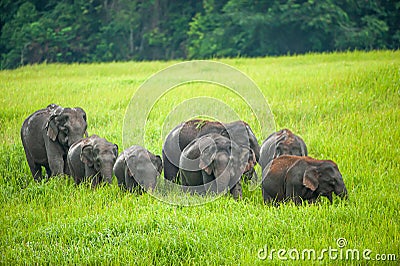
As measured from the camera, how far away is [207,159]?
8.60 m

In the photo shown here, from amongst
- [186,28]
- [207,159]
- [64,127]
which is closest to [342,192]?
[207,159]

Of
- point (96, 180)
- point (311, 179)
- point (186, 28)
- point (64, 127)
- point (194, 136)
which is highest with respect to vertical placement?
point (64, 127)

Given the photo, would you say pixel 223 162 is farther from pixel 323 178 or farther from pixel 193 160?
pixel 323 178

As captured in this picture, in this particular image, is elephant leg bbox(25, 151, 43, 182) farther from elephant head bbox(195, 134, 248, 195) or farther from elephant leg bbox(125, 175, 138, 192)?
elephant head bbox(195, 134, 248, 195)

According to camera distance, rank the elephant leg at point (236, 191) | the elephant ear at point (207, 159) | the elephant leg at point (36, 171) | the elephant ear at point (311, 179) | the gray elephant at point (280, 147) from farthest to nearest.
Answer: the elephant leg at point (36, 171)
the gray elephant at point (280, 147)
the elephant leg at point (236, 191)
the elephant ear at point (207, 159)
the elephant ear at point (311, 179)

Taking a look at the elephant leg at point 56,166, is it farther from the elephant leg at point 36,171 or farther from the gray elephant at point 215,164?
the gray elephant at point 215,164

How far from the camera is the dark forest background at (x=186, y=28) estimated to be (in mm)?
34000

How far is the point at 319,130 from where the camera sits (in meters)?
12.4

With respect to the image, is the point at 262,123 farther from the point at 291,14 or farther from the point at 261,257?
the point at 291,14

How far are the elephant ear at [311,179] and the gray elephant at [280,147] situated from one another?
1.36 meters

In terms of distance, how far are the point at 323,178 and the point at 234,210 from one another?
50.0 inches

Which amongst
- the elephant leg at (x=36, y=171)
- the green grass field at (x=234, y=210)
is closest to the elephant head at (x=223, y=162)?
the green grass field at (x=234, y=210)

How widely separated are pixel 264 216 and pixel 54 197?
3.40m

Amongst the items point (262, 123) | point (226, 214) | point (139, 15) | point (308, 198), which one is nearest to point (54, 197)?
point (226, 214)
